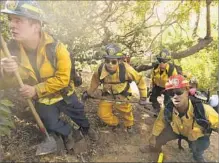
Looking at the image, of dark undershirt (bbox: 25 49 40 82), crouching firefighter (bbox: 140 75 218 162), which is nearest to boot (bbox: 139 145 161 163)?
crouching firefighter (bbox: 140 75 218 162)

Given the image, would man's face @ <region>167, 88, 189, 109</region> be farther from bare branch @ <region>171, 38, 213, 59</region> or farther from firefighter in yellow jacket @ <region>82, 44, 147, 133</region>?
bare branch @ <region>171, 38, 213, 59</region>

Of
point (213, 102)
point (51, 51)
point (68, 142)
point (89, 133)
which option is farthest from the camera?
point (213, 102)

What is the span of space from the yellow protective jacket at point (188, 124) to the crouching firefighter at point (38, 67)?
1.24 metres

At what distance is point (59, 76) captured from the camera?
4.08 meters

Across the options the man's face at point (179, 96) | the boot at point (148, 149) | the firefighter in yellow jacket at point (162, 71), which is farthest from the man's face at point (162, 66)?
the man's face at point (179, 96)

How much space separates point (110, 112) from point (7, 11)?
9.25 feet

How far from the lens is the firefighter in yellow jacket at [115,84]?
5531mm

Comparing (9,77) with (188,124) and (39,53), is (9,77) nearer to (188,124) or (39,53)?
(39,53)

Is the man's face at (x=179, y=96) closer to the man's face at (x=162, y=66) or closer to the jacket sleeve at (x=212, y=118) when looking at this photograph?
the jacket sleeve at (x=212, y=118)

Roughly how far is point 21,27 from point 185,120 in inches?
93.6

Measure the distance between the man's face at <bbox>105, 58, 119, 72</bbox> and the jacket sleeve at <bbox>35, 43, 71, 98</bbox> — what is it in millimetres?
1457

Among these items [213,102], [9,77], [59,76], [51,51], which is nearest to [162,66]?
[213,102]

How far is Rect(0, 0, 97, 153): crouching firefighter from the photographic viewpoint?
3766mm

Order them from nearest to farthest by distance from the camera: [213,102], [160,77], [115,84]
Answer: [213,102], [115,84], [160,77]
